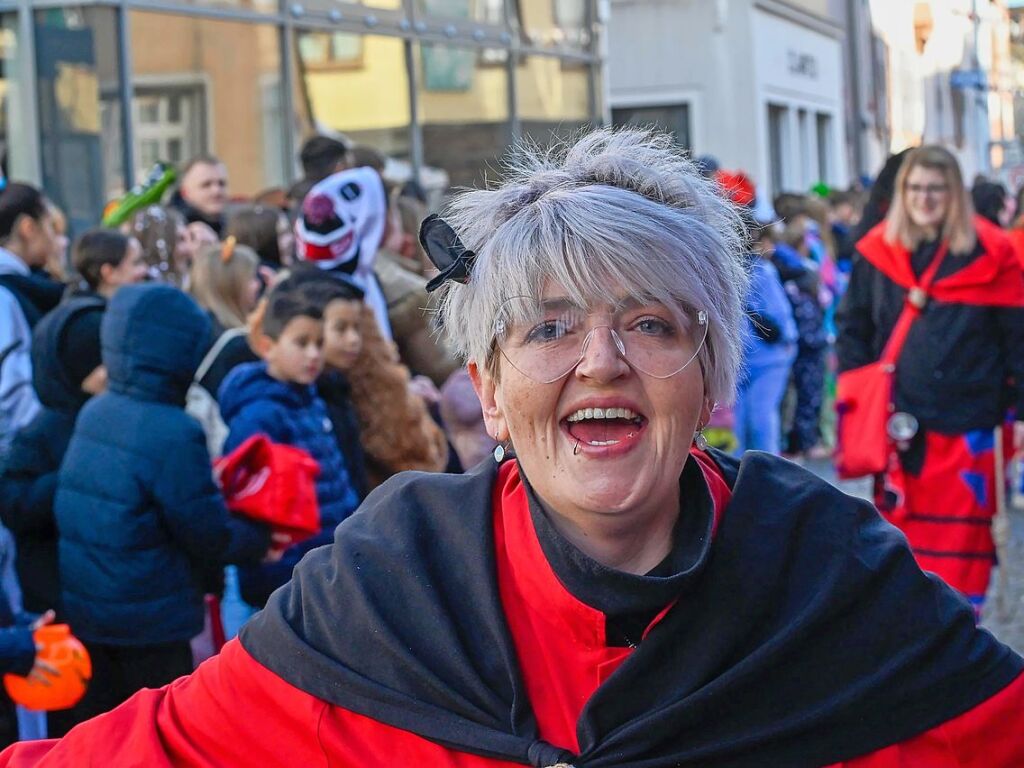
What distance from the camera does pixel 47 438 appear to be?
5.30 meters

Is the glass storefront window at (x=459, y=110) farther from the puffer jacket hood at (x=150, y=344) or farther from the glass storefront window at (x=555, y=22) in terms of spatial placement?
the puffer jacket hood at (x=150, y=344)

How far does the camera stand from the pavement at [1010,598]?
737 cm

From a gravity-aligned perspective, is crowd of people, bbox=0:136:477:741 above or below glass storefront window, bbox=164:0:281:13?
below

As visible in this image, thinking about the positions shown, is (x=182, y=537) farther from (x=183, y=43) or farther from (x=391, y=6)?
(x=391, y=6)

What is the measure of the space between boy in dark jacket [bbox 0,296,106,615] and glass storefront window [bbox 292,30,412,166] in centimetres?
745

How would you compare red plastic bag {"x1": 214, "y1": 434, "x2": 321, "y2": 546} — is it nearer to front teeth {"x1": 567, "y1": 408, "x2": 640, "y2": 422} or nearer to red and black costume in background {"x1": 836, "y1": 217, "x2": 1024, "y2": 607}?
front teeth {"x1": 567, "y1": 408, "x2": 640, "y2": 422}

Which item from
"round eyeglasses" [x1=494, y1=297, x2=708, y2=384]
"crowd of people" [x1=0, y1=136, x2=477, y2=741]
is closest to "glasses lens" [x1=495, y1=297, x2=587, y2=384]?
"round eyeglasses" [x1=494, y1=297, x2=708, y2=384]

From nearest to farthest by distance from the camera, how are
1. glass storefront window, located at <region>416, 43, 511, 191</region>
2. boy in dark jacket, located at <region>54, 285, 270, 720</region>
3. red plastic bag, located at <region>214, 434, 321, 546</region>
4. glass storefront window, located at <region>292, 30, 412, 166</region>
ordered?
boy in dark jacket, located at <region>54, 285, 270, 720</region>
red plastic bag, located at <region>214, 434, 321, 546</region>
glass storefront window, located at <region>292, 30, 412, 166</region>
glass storefront window, located at <region>416, 43, 511, 191</region>

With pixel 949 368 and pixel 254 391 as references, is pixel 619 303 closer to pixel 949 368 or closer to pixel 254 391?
pixel 254 391

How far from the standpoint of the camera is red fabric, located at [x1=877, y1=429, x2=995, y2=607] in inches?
271

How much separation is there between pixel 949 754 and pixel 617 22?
89.3 ft

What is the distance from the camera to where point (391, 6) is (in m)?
14.1

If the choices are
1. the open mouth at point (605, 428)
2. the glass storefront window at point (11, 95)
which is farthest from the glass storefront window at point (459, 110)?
the open mouth at point (605, 428)

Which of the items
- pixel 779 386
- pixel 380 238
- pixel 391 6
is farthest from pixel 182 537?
pixel 391 6
